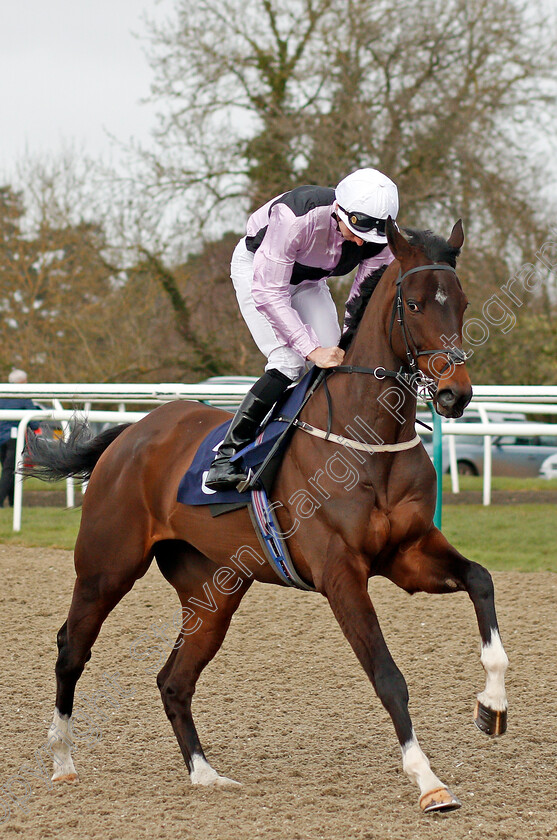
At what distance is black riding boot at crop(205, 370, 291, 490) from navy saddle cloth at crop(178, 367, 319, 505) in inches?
1.4

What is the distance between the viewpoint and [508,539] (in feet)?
27.4

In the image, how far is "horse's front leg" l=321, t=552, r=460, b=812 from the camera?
9.20 ft

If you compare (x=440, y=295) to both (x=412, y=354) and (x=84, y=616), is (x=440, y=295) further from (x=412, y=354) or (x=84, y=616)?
(x=84, y=616)

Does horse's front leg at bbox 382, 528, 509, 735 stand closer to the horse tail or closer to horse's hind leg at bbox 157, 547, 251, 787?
horse's hind leg at bbox 157, 547, 251, 787

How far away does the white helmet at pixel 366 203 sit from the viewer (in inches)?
133

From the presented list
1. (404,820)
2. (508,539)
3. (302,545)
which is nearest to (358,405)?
(302,545)

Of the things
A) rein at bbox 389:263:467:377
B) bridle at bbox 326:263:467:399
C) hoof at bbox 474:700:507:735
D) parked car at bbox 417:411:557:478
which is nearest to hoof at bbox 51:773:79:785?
hoof at bbox 474:700:507:735

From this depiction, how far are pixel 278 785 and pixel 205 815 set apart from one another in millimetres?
365

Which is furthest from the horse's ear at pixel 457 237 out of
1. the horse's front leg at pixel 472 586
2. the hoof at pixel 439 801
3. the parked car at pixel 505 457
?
the parked car at pixel 505 457

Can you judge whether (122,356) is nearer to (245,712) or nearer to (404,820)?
(245,712)

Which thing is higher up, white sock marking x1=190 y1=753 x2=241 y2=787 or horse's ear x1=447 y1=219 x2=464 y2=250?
horse's ear x1=447 y1=219 x2=464 y2=250

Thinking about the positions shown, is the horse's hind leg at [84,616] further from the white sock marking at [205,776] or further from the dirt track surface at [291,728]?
the white sock marking at [205,776]

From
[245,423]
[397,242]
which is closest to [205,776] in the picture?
[245,423]

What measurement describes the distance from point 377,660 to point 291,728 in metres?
1.31
